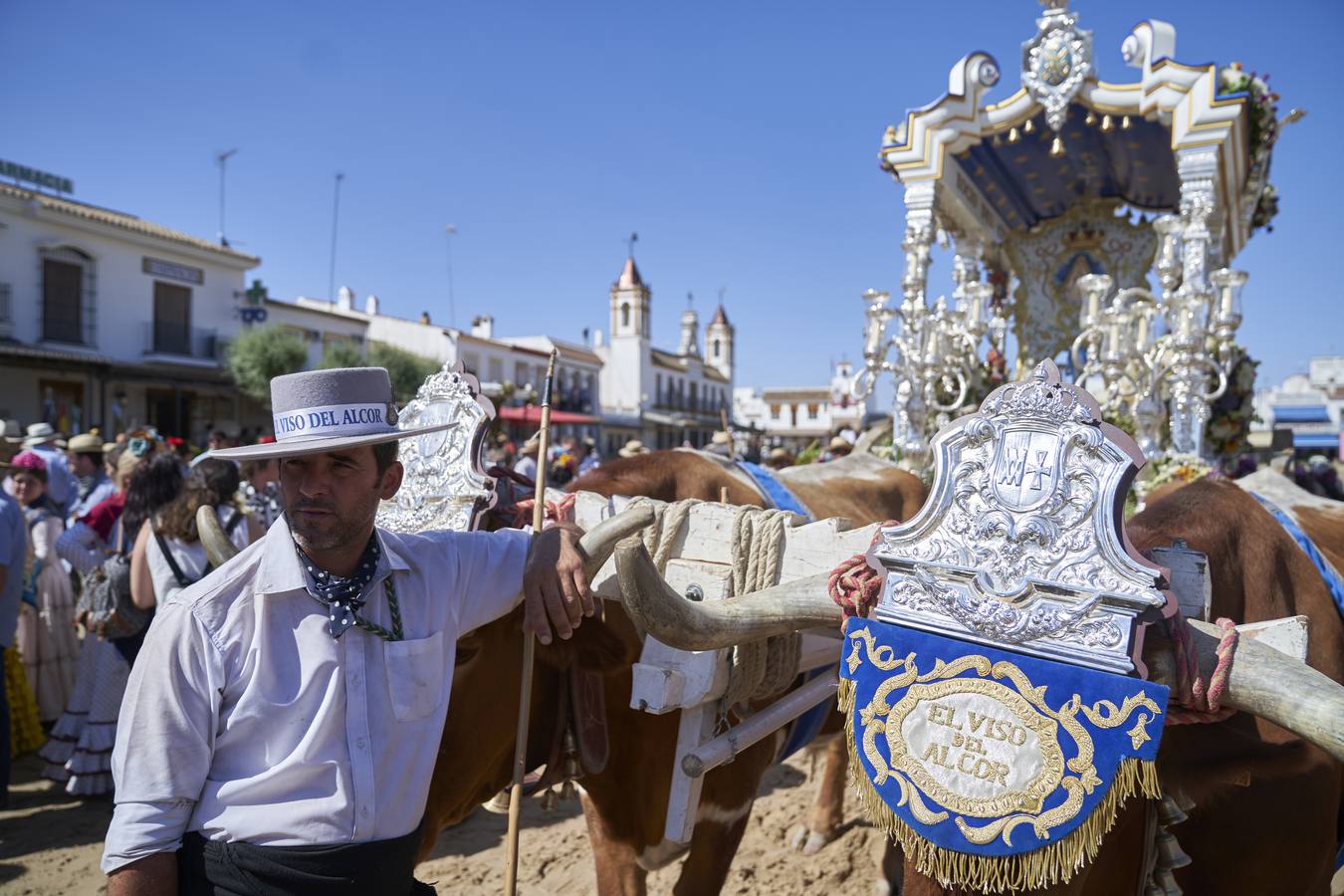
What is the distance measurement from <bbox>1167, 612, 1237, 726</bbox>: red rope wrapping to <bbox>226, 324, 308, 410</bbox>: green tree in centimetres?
2469

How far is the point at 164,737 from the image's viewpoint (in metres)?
1.48

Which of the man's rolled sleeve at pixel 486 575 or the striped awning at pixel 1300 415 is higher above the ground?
the striped awning at pixel 1300 415

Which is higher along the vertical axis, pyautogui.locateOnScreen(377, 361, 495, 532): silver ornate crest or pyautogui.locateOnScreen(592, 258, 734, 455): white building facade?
pyautogui.locateOnScreen(592, 258, 734, 455): white building facade

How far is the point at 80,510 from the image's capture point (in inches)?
255

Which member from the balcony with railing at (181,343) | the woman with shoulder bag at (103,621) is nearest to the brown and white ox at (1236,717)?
the woman with shoulder bag at (103,621)

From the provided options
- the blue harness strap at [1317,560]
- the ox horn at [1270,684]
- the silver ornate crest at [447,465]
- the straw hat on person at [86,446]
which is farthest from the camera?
the straw hat on person at [86,446]

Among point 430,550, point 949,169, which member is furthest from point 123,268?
point 430,550

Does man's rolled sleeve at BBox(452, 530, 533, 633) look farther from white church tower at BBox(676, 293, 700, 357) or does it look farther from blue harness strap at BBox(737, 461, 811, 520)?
white church tower at BBox(676, 293, 700, 357)

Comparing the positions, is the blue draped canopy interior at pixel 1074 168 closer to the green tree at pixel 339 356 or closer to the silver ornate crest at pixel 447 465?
the silver ornate crest at pixel 447 465

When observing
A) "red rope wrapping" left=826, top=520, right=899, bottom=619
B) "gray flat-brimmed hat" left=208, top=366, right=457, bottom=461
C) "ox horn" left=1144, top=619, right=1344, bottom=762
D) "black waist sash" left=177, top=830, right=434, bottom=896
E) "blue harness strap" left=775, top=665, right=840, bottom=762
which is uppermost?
"gray flat-brimmed hat" left=208, top=366, right=457, bottom=461

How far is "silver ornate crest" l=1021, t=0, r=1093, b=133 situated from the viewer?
317 inches

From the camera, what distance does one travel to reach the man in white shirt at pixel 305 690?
150 cm

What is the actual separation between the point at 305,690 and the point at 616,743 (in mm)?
1329

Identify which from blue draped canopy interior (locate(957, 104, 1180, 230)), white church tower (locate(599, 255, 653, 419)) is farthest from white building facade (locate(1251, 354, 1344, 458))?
white church tower (locate(599, 255, 653, 419))
